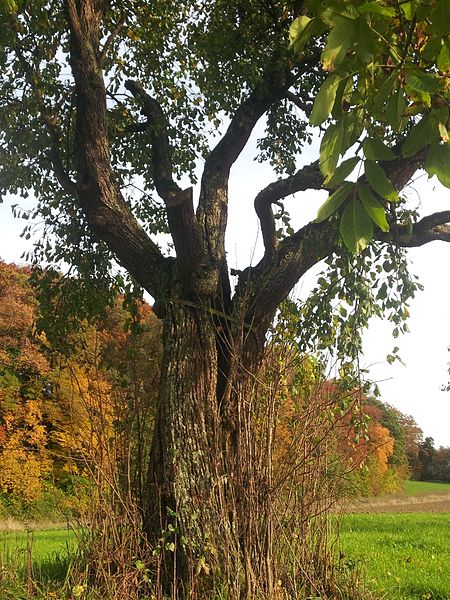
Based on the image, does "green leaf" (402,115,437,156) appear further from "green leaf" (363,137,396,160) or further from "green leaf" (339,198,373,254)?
"green leaf" (339,198,373,254)

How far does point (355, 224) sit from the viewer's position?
1.53 m

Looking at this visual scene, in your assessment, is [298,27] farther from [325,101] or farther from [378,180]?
[378,180]

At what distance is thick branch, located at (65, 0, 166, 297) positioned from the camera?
18.4ft

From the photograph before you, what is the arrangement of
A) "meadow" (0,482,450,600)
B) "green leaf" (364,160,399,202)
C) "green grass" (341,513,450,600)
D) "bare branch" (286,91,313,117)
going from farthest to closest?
"bare branch" (286,91,313,117) < "green grass" (341,513,450,600) < "meadow" (0,482,450,600) < "green leaf" (364,160,399,202)

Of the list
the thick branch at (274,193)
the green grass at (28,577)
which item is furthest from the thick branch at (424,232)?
the green grass at (28,577)

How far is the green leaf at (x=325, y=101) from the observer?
1.42m

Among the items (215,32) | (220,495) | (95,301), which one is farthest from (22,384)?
(220,495)

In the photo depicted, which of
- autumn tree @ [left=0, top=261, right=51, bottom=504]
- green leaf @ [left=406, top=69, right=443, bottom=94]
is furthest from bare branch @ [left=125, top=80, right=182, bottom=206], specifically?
autumn tree @ [left=0, top=261, right=51, bottom=504]

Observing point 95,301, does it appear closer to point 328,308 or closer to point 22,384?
point 328,308


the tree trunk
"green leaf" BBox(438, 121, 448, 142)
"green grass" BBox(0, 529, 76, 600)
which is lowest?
"green grass" BBox(0, 529, 76, 600)

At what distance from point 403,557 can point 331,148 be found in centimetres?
754

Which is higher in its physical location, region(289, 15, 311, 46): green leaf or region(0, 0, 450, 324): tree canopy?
region(0, 0, 450, 324): tree canopy

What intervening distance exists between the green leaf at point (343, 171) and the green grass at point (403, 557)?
404 cm

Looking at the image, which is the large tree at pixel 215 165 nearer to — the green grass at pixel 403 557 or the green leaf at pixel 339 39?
the green leaf at pixel 339 39
